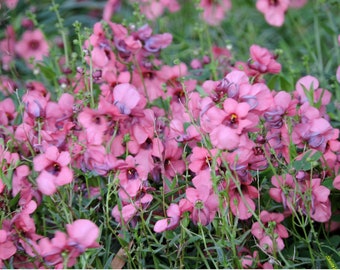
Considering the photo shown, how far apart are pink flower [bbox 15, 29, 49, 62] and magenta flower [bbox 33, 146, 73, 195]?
1.21 metres

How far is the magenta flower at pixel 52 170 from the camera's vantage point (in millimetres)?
1220

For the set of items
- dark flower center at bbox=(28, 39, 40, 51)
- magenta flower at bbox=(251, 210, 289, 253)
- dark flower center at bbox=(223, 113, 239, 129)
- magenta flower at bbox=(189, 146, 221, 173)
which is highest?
dark flower center at bbox=(223, 113, 239, 129)

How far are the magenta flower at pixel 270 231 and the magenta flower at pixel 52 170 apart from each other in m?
0.36

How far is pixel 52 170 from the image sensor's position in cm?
128

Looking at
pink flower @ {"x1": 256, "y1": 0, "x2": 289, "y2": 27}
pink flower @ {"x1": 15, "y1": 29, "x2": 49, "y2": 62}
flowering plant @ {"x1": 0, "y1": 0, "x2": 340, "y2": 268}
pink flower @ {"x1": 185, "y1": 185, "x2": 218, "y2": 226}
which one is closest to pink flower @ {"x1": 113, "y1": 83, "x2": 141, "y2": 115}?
flowering plant @ {"x1": 0, "y1": 0, "x2": 340, "y2": 268}

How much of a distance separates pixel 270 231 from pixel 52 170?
1.35ft

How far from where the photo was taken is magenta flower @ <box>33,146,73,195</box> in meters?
1.22

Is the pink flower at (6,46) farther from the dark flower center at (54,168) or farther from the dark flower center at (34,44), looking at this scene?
the dark flower center at (54,168)

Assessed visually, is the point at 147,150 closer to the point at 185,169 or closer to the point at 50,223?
the point at 185,169

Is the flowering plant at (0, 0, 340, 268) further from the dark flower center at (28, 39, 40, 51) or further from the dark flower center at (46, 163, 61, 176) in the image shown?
the dark flower center at (28, 39, 40, 51)

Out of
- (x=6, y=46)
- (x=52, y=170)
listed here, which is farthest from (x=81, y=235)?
(x=6, y=46)

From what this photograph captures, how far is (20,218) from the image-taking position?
1282 millimetres

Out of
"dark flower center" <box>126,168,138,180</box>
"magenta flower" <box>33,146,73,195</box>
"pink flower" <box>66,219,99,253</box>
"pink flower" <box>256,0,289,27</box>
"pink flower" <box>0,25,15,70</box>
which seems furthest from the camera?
"pink flower" <box>0,25,15,70</box>

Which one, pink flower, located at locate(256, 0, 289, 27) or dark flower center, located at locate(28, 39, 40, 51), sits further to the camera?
dark flower center, located at locate(28, 39, 40, 51)
